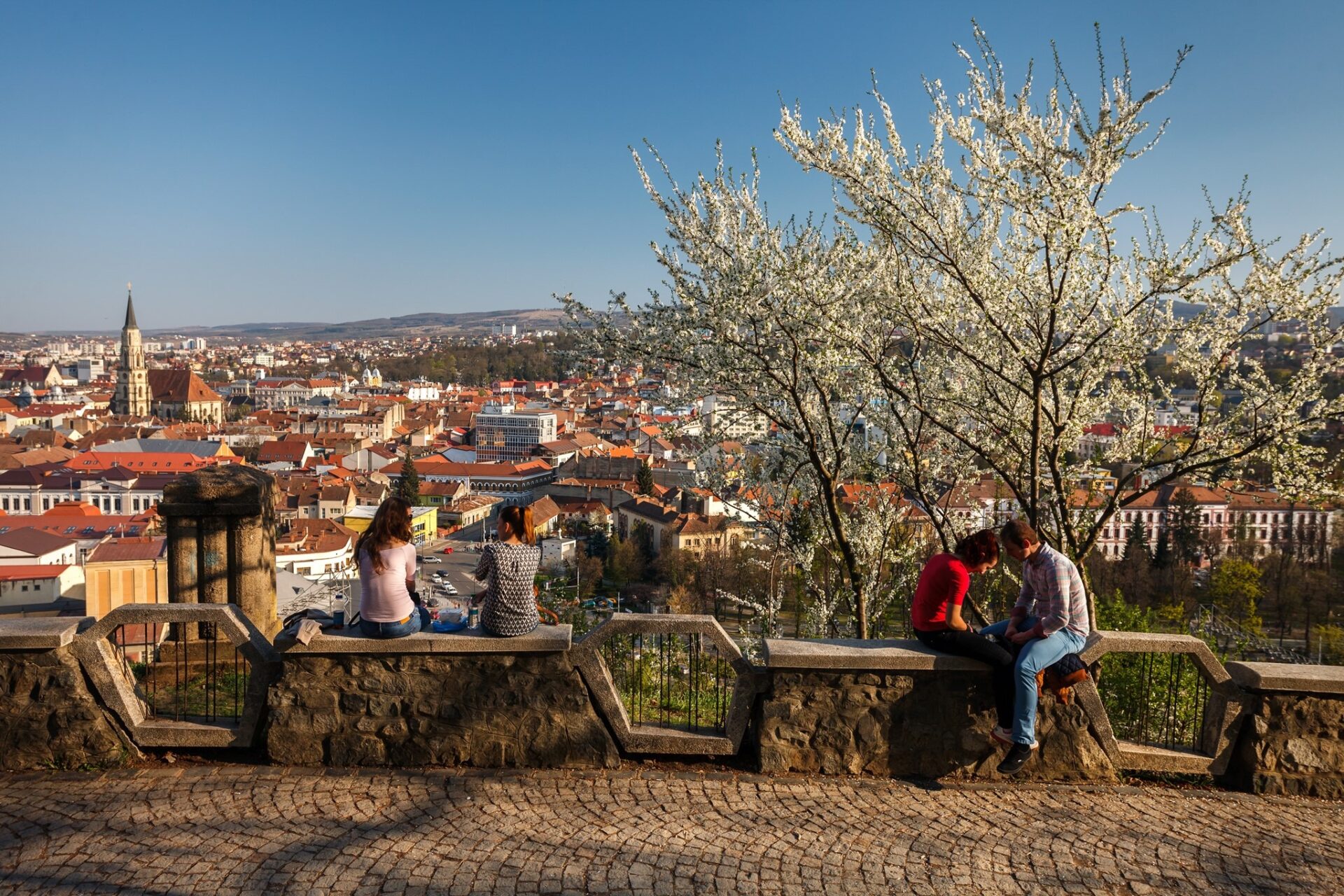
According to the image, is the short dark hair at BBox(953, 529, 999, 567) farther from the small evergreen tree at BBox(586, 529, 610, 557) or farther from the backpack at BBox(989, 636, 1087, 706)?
the small evergreen tree at BBox(586, 529, 610, 557)

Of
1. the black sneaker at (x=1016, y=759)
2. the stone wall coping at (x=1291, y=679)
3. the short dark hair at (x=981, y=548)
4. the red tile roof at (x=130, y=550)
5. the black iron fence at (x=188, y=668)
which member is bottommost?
the red tile roof at (x=130, y=550)

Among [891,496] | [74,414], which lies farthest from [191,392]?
[891,496]

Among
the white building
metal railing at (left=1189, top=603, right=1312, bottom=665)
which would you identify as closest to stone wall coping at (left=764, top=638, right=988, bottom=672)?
metal railing at (left=1189, top=603, right=1312, bottom=665)

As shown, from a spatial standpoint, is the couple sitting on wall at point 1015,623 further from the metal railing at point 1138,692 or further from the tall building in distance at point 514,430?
the tall building in distance at point 514,430

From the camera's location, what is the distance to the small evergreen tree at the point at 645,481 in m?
75.3

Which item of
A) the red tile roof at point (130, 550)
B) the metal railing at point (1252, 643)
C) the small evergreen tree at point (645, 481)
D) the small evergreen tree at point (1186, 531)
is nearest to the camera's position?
the red tile roof at point (130, 550)

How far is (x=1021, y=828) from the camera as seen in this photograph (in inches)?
173

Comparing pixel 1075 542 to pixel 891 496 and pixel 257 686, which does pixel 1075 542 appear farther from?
pixel 257 686

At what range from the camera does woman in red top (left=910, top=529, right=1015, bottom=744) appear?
4.82 metres

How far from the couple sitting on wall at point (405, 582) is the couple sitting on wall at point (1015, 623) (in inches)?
77.1

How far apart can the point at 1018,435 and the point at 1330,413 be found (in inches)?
86.2

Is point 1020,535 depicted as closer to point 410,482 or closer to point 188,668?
point 188,668

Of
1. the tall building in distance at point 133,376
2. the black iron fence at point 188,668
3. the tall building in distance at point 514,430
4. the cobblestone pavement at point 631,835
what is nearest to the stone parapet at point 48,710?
the cobblestone pavement at point 631,835

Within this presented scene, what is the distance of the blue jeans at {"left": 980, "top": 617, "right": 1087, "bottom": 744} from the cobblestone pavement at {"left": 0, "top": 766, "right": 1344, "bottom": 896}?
12.6 inches
